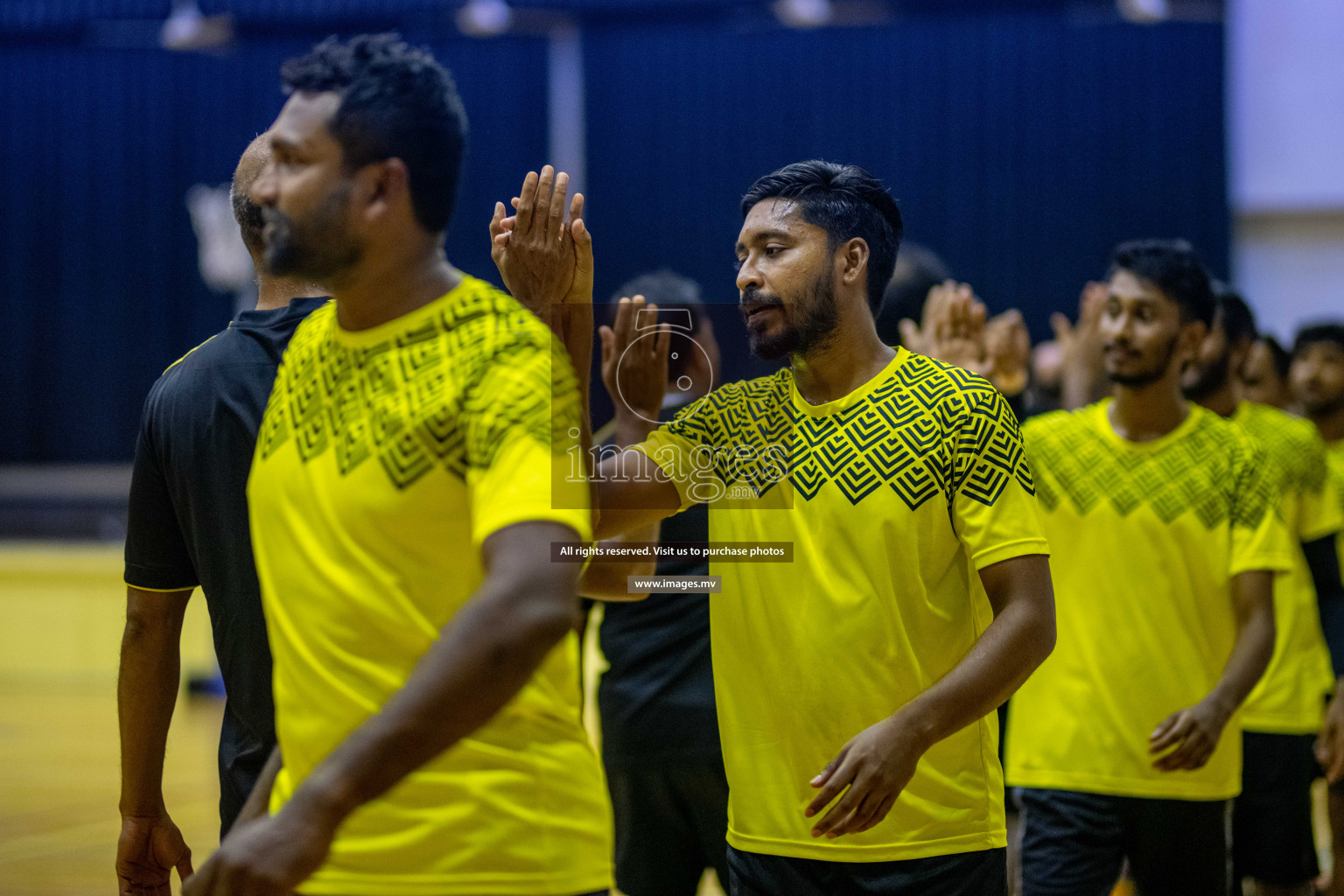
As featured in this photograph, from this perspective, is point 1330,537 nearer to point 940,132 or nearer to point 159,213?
point 940,132

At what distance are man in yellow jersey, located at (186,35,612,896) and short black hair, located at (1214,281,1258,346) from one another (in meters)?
3.37

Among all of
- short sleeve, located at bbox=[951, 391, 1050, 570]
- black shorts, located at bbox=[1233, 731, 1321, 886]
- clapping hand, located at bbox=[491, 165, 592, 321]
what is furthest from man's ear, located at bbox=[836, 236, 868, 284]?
black shorts, located at bbox=[1233, 731, 1321, 886]

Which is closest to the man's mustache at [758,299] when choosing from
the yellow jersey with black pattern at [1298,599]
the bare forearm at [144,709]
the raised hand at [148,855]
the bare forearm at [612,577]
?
the bare forearm at [612,577]

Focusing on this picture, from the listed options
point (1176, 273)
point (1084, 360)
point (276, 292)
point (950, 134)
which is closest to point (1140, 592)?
point (1176, 273)

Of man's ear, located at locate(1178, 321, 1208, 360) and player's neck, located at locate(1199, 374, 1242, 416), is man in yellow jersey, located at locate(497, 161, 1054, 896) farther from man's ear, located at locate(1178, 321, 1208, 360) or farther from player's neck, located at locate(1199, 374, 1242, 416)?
player's neck, located at locate(1199, 374, 1242, 416)

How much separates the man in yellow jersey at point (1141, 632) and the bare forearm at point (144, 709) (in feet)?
6.12

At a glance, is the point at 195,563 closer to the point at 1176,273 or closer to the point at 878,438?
the point at 878,438

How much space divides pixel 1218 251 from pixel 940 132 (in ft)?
7.49

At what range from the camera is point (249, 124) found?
472 inches

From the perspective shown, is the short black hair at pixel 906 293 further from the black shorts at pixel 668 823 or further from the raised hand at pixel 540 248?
the raised hand at pixel 540 248

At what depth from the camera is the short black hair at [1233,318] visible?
4355mm

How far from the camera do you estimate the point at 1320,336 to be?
197 inches

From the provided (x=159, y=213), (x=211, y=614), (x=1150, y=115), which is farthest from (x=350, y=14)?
(x=211, y=614)

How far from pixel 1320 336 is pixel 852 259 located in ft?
11.5
